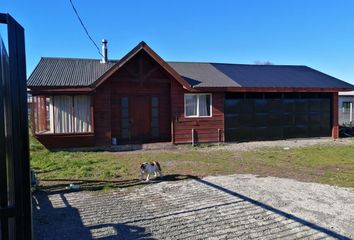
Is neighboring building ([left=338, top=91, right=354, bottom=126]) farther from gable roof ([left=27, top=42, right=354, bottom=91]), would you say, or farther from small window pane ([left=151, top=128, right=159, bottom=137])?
small window pane ([left=151, top=128, right=159, bottom=137])

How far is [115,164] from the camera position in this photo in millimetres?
9406

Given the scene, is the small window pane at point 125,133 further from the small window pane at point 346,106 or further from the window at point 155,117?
the small window pane at point 346,106

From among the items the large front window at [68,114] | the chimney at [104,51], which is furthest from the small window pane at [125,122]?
the chimney at [104,51]

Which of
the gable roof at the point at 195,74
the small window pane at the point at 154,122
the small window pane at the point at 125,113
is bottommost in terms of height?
the small window pane at the point at 154,122

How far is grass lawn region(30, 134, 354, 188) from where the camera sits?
25.8 ft

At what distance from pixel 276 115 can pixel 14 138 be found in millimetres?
14746

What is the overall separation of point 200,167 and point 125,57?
5.92m

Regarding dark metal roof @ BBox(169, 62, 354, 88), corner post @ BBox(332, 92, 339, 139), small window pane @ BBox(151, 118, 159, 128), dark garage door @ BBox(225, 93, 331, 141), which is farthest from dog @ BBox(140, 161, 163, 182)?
corner post @ BBox(332, 92, 339, 139)

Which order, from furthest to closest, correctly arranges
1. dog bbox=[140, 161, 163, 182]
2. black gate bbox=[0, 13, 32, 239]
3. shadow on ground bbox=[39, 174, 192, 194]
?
1. dog bbox=[140, 161, 163, 182]
2. shadow on ground bbox=[39, 174, 192, 194]
3. black gate bbox=[0, 13, 32, 239]

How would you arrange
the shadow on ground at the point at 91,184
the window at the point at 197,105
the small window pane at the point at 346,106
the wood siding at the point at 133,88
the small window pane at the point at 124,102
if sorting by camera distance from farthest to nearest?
the small window pane at the point at 346,106
the window at the point at 197,105
the small window pane at the point at 124,102
the wood siding at the point at 133,88
the shadow on ground at the point at 91,184

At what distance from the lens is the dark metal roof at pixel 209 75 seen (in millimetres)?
12906

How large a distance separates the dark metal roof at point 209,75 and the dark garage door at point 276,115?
0.63m

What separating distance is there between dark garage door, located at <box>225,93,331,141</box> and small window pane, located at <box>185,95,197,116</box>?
1469mm

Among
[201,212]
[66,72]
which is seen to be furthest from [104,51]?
[201,212]
